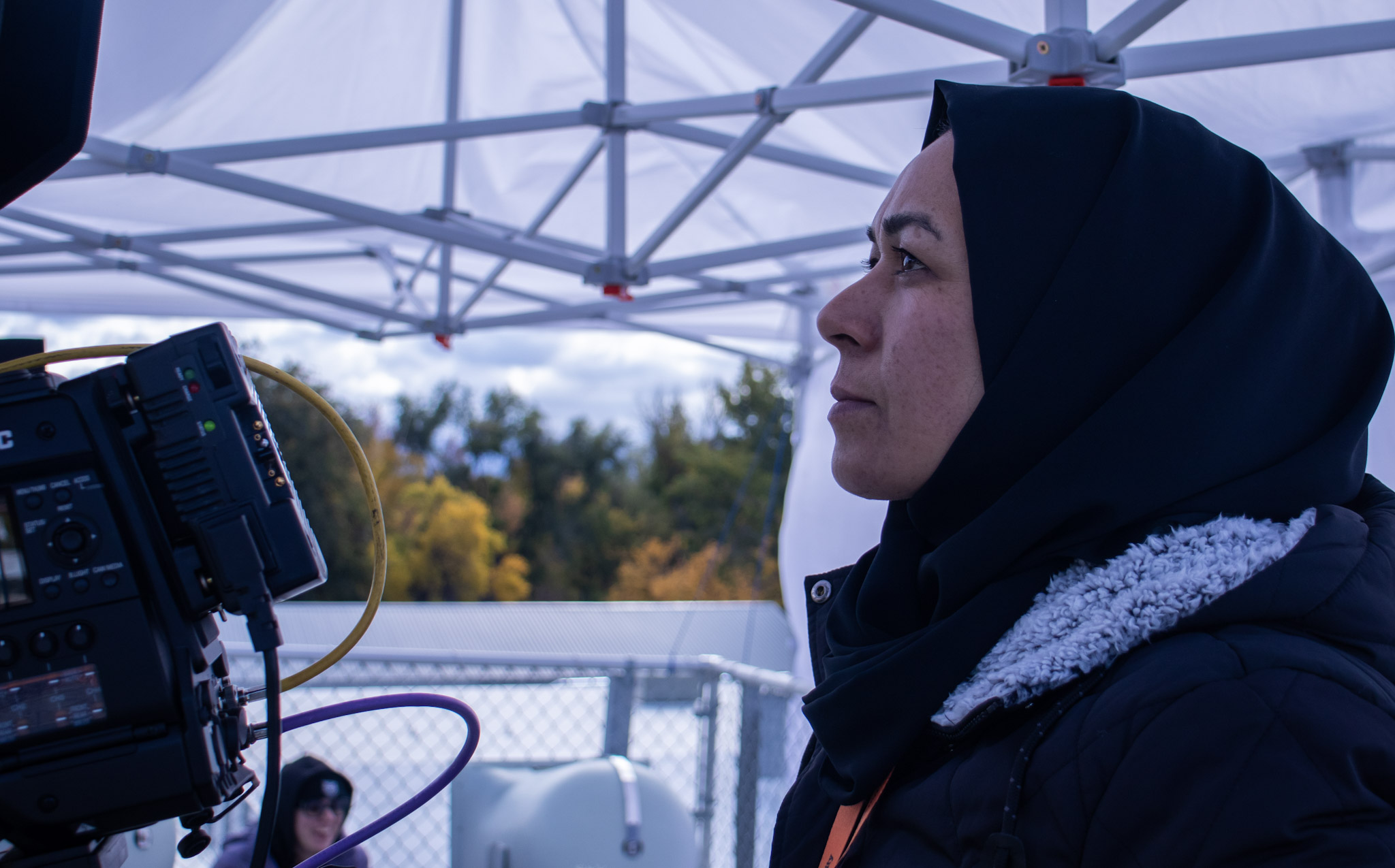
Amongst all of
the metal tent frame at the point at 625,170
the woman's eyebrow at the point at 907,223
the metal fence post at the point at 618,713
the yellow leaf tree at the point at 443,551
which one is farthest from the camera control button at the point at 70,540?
the yellow leaf tree at the point at 443,551

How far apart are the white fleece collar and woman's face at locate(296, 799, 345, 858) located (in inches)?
107

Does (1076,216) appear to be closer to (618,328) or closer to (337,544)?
(618,328)

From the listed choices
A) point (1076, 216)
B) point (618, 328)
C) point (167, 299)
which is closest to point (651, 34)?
point (618, 328)

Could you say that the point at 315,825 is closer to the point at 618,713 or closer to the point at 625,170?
the point at 618,713

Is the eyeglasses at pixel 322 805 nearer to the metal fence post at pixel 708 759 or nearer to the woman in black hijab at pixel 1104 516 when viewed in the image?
the metal fence post at pixel 708 759

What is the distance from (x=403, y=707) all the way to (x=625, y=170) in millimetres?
3738

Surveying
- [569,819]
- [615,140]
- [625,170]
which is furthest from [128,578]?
[625,170]

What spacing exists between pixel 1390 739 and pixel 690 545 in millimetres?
30166

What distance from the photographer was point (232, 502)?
90 cm

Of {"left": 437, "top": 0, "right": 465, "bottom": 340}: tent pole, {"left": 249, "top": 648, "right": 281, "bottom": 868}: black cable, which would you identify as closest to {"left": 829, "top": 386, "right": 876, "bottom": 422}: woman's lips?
{"left": 249, "top": 648, "right": 281, "bottom": 868}: black cable

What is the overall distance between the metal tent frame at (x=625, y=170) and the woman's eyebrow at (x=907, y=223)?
1.79 meters

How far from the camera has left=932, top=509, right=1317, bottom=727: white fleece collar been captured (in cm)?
83

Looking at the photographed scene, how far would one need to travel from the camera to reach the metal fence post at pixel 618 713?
3387mm

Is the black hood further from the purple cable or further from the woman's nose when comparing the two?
the woman's nose
